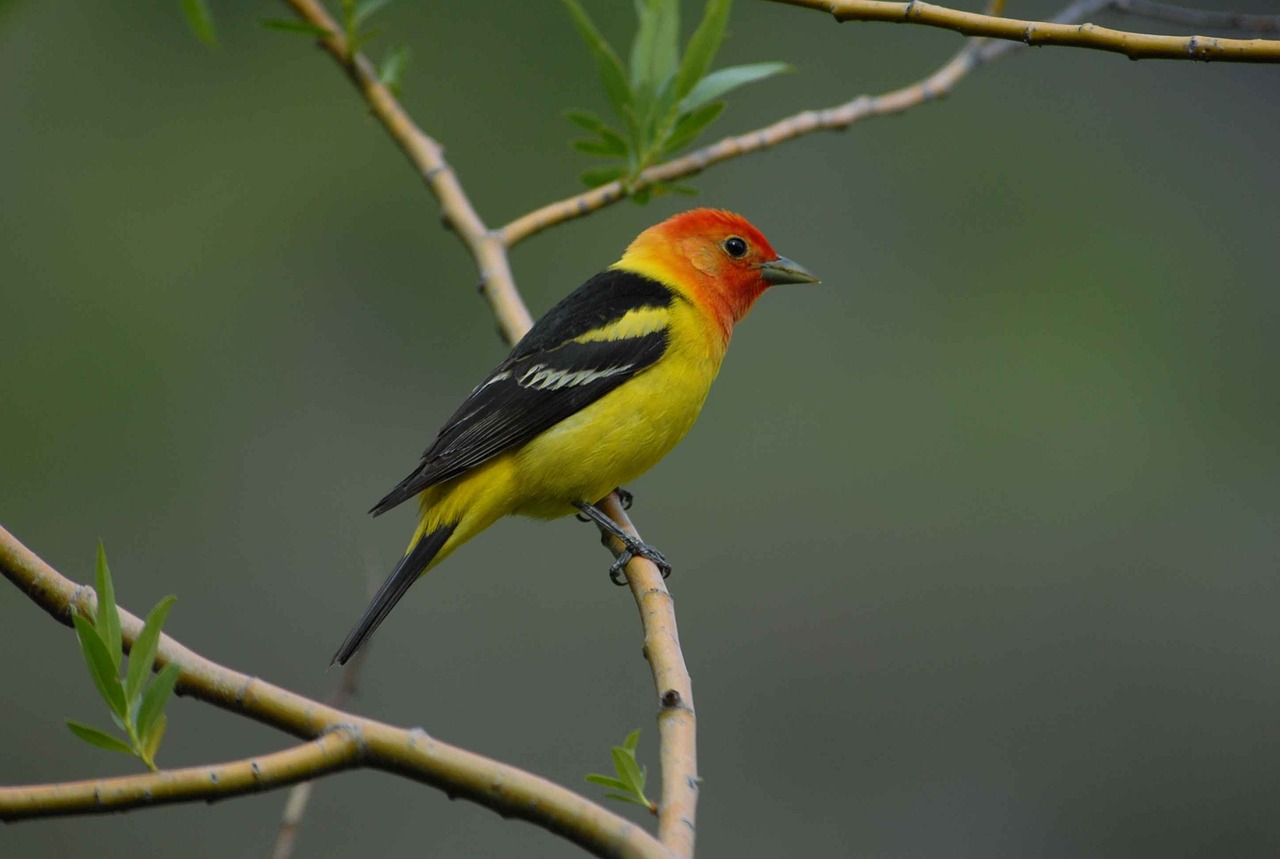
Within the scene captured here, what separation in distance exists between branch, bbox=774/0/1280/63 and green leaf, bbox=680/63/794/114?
1.01 m

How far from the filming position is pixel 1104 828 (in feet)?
18.2

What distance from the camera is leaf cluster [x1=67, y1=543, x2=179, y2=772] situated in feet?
5.53

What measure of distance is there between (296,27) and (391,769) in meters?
2.34

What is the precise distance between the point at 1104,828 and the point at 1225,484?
79.0 inches

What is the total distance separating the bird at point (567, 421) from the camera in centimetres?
371

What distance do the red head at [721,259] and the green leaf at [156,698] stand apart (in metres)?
2.92

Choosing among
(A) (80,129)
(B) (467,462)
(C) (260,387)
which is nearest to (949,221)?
(C) (260,387)

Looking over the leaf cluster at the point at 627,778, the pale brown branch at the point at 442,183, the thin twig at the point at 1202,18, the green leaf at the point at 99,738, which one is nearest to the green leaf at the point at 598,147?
the pale brown branch at the point at 442,183

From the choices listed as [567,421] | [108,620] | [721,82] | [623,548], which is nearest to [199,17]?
[721,82]

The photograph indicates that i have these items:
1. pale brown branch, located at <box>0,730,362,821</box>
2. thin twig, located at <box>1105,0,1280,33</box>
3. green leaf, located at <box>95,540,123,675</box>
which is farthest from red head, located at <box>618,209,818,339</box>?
pale brown branch, located at <box>0,730,362,821</box>

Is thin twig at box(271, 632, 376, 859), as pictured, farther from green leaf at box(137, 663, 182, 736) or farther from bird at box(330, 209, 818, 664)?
bird at box(330, 209, 818, 664)

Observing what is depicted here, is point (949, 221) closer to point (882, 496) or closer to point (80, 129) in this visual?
point (882, 496)

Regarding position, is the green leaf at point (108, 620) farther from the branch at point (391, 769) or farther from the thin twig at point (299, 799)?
the thin twig at point (299, 799)

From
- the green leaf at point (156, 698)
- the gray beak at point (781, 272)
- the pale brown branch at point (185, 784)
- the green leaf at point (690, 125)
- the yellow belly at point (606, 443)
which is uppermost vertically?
the gray beak at point (781, 272)
